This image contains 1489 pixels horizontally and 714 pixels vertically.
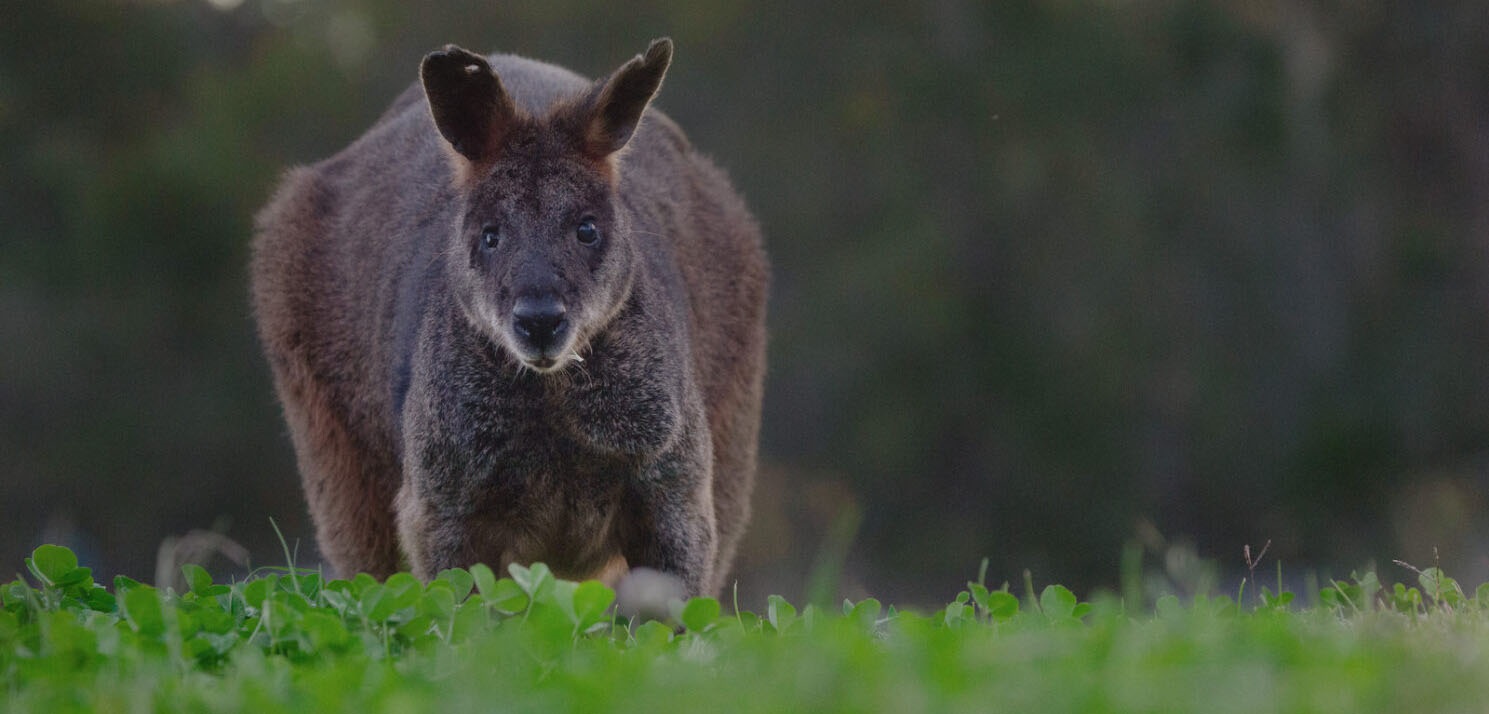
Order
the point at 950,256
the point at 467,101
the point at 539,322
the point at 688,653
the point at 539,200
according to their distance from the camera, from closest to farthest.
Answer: the point at 688,653
the point at 539,322
the point at 539,200
the point at 467,101
the point at 950,256

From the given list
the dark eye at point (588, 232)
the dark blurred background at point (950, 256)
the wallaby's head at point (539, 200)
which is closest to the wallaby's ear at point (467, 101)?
the wallaby's head at point (539, 200)

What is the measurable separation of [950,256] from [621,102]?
11.7m

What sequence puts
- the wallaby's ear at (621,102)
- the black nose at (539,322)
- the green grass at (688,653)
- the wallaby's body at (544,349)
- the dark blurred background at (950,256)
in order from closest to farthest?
the green grass at (688,653) → the black nose at (539,322) → the wallaby's body at (544,349) → the wallaby's ear at (621,102) → the dark blurred background at (950,256)

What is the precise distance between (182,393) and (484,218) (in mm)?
11266

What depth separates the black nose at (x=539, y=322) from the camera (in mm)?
4637

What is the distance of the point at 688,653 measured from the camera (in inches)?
139

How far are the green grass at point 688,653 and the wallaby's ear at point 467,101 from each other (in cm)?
146

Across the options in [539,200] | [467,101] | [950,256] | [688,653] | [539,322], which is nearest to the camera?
[688,653]

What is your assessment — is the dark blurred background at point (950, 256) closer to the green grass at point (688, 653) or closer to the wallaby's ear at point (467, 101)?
the wallaby's ear at point (467, 101)

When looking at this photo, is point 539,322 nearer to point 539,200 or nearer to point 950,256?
point 539,200

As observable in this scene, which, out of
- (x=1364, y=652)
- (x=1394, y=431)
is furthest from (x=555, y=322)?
(x=1394, y=431)

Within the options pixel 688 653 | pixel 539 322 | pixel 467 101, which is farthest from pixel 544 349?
pixel 688 653

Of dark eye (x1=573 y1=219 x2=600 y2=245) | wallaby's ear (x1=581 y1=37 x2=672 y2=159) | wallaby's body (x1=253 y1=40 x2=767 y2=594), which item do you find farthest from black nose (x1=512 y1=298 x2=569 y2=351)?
wallaby's ear (x1=581 y1=37 x2=672 y2=159)

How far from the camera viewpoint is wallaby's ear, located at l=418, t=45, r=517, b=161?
4934mm
